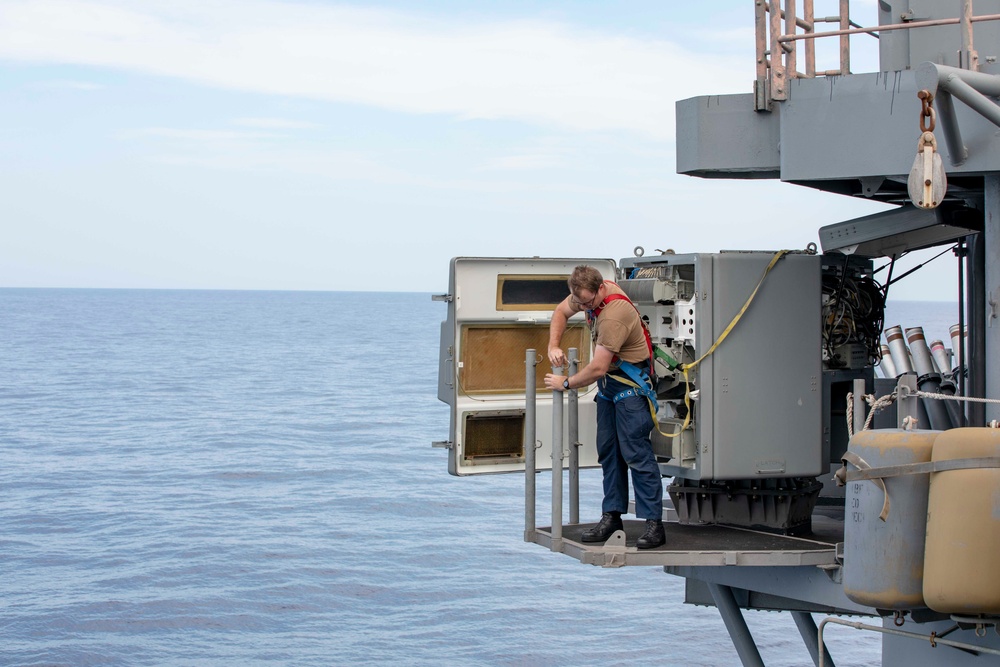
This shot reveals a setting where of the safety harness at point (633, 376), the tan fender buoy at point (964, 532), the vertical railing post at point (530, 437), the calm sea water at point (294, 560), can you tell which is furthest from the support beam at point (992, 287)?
the calm sea water at point (294, 560)

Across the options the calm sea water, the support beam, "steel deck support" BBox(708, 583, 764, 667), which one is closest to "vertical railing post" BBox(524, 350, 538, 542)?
"steel deck support" BBox(708, 583, 764, 667)

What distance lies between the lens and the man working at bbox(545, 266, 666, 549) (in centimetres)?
664

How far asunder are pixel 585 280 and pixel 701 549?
167cm

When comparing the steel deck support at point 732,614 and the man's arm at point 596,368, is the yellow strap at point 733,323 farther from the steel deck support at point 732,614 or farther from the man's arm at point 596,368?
the steel deck support at point 732,614

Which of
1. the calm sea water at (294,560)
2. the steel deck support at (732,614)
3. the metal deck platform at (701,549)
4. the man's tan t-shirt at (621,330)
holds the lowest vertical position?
the calm sea water at (294,560)

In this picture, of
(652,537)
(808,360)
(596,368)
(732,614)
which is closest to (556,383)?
(596,368)

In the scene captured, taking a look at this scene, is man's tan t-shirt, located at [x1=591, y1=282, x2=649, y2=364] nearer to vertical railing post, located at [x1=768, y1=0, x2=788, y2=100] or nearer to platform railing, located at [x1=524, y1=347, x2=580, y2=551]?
platform railing, located at [x1=524, y1=347, x2=580, y2=551]

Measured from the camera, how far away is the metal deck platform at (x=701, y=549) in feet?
21.7

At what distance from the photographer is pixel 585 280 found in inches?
261

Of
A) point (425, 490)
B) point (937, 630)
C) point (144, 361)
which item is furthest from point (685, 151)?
point (144, 361)

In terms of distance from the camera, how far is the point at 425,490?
36.7 m

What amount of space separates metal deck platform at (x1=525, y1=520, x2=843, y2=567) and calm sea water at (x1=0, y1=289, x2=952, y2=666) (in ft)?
52.0

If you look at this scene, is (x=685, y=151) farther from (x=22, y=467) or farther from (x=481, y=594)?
(x=22, y=467)

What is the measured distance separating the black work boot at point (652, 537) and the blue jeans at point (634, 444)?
0.04 metres
